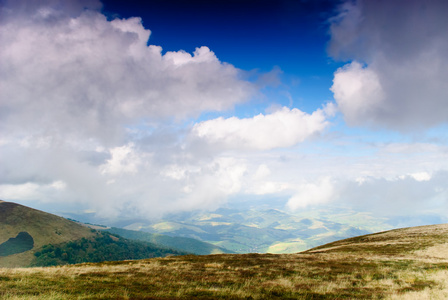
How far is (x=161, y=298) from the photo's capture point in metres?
12.8

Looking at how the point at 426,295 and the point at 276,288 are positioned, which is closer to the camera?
the point at 426,295

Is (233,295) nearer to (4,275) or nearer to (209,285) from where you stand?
(209,285)

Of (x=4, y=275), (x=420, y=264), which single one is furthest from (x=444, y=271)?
(x=4, y=275)

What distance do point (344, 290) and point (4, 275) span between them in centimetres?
2766

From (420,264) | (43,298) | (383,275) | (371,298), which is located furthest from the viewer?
(420,264)

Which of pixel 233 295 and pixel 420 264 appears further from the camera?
pixel 420 264

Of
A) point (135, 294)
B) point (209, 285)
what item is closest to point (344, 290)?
point (209, 285)

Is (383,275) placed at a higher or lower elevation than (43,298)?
lower

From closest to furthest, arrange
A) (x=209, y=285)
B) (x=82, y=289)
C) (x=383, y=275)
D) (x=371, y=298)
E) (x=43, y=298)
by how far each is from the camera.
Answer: (x=43, y=298), (x=371, y=298), (x=82, y=289), (x=209, y=285), (x=383, y=275)

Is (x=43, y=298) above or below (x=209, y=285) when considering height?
above

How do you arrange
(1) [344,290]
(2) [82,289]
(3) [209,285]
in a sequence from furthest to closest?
(3) [209,285] < (1) [344,290] < (2) [82,289]

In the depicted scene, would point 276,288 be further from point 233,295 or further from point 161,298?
point 161,298

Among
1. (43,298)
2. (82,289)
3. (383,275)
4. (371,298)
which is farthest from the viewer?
(383,275)

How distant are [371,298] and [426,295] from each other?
3788 mm
